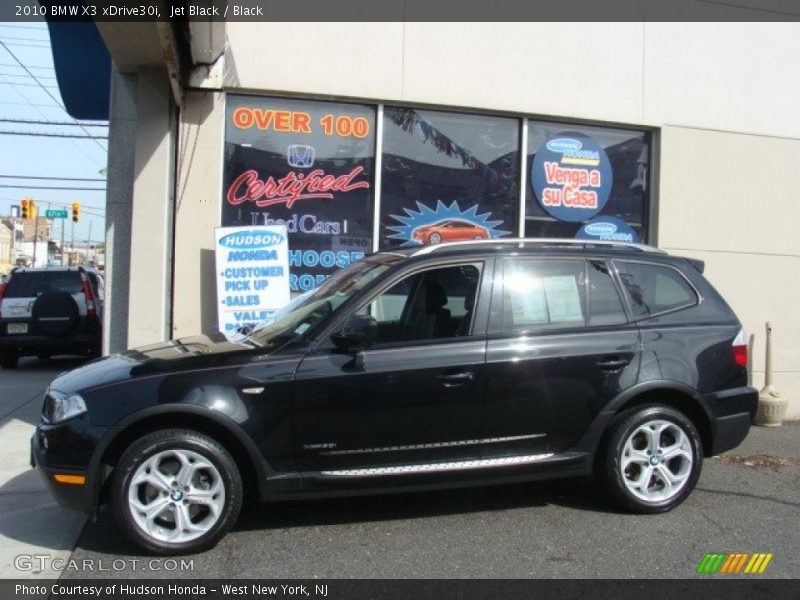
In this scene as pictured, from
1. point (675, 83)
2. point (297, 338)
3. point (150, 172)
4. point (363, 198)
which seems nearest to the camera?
point (297, 338)

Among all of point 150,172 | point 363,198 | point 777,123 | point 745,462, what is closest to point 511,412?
point 745,462

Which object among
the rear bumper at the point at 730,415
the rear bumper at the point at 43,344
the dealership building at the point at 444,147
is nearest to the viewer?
the rear bumper at the point at 730,415

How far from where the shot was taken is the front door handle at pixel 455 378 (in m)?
4.49

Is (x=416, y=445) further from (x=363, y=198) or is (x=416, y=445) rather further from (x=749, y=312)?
→ (x=749, y=312)

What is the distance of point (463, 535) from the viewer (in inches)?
179

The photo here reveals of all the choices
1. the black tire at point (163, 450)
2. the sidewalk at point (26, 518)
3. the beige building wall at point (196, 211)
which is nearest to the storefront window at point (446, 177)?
the beige building wall at point (196, 211)

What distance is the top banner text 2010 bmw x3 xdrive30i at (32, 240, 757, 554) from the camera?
4176 mm

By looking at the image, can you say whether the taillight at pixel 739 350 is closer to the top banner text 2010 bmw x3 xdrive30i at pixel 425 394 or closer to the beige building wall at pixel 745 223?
the top banner text 2010 bmw x3 xdrive30i at pixel 425 394

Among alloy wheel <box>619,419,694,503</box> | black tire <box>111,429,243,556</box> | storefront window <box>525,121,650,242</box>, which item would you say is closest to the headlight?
black tire <box>111,429,243,556</box>

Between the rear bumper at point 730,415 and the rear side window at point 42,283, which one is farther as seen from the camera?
the rear side window at point 42,283

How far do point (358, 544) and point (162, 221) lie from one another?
439cm

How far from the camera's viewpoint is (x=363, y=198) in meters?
8.12

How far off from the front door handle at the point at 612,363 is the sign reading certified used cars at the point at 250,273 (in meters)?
3.64

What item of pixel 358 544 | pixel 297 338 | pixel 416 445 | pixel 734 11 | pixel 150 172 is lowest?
pixel 358 544
